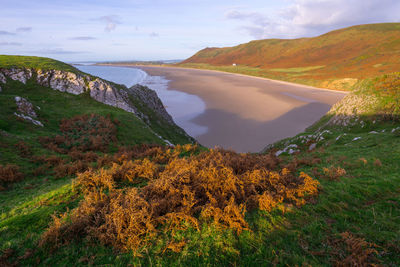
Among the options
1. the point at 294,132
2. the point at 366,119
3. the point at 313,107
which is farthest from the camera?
the point at 313,107

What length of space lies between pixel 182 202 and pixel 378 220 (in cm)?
495

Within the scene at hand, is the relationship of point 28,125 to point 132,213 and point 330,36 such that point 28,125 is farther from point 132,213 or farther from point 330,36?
point 330,36

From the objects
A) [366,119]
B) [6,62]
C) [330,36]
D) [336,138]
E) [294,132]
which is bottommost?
[294,132]

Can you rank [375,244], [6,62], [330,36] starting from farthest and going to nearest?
1. [330,36]
2. [6,62]
3. [375,244]

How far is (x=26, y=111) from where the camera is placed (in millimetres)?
16891

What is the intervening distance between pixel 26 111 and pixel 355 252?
2315 cm

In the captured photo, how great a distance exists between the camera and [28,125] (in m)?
15.3

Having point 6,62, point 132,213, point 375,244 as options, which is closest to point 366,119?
point 375,244

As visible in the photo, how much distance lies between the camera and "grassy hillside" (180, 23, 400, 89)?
259 feet

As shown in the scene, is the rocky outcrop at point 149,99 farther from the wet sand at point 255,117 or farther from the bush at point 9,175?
the bush at point 9,175

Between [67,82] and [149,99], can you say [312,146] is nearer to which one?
[149,99]

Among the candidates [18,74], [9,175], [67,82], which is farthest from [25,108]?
[18,74]

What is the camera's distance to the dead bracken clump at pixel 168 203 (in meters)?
4.01

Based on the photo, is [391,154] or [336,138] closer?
[391,154]
